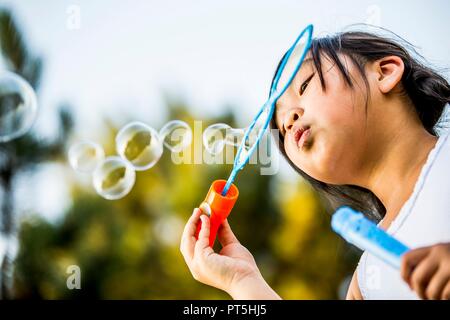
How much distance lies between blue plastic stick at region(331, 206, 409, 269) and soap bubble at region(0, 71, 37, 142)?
4.26 ft

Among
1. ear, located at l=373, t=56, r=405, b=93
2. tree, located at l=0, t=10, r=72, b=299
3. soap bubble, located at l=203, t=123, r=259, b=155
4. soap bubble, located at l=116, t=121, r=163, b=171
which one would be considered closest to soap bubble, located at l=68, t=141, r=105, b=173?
soap bubble, located at l=116, t=121, r=163, b=171

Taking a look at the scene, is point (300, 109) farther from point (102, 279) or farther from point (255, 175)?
point (255, 175)

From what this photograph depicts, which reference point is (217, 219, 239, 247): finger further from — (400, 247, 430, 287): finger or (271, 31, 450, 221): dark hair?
(400, 247, 430, 287): finger

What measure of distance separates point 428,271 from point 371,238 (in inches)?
2.8

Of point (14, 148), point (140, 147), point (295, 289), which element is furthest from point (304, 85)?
point (295, 289)

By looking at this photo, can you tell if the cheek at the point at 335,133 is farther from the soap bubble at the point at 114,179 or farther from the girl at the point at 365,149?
the soap bubble at the point at 114,179

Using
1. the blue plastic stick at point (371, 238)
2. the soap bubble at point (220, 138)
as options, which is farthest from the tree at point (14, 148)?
the blue plastic stick at point (371, 238)

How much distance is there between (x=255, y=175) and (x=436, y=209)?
4.16 meters

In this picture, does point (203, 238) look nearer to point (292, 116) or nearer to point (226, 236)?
point (226, 236)

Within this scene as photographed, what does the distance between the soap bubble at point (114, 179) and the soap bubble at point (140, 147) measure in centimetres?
5

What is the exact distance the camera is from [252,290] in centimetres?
98

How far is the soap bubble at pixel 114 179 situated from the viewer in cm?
182

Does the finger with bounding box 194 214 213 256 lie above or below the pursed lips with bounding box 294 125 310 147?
below

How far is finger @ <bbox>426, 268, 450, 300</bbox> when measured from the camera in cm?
64
